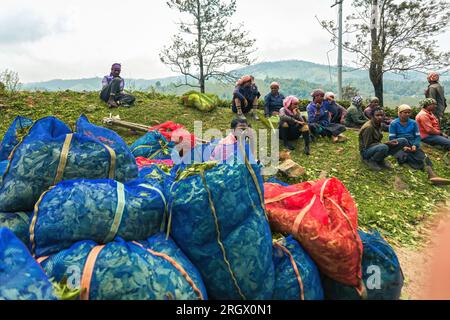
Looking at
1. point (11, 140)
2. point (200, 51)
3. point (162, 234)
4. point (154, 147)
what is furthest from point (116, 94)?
point (162, 234)

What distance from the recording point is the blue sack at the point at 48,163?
7.18 ft

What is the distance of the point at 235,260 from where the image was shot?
2.01 m

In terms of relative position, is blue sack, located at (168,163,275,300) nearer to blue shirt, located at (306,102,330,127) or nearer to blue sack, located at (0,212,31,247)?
blue sack, located at (0,212,31,247)

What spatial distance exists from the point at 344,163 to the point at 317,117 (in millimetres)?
1506

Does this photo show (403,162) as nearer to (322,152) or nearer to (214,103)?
(322,152)

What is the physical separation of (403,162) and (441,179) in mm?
756

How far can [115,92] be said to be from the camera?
1022cm

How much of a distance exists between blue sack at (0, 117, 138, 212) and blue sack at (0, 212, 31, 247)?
45mm

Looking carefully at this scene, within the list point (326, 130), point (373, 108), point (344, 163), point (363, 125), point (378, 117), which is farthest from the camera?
point (373, 108)

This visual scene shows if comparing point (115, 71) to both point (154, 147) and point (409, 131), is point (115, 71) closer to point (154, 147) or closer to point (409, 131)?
point (154, 147)

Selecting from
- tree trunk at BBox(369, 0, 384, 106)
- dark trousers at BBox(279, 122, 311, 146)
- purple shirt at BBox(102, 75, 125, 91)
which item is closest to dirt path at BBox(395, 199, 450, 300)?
dark trousers at BBox(279, 122, 311, 146)

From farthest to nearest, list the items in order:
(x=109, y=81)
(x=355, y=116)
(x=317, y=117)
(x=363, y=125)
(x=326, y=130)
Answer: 1. (x=109, y=81)
2. (x=355, y=116)
3. (x=326, y=130)
4. (x=317, y=117)
5. (x=363, y=125)

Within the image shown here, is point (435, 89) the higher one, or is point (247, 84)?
point (247, 84)

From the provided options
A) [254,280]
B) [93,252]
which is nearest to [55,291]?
[93,252]
